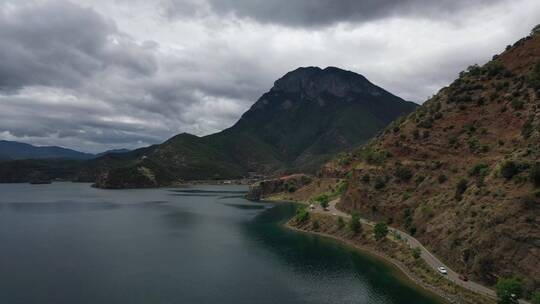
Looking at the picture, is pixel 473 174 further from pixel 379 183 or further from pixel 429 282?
pixel 379 183

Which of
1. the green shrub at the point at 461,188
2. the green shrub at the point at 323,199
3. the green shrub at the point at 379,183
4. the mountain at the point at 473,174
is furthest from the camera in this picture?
the green shrub at the point at 323,199

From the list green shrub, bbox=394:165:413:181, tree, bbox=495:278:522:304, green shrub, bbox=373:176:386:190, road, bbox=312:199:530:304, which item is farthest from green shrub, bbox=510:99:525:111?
tree, bbox=495:278:522:304

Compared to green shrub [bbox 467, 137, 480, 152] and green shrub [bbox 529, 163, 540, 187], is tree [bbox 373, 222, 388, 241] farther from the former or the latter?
green shrub [bbox 529, 163, 540, 187]

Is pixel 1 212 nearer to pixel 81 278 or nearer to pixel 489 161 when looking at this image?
pixel 81 278

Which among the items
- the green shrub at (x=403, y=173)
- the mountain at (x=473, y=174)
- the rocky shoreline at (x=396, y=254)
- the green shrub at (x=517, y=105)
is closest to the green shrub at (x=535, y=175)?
the mountain at (x=473, y=174)

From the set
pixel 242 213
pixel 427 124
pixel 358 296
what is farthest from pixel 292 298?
pixel 242 213

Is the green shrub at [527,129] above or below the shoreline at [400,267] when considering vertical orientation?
above

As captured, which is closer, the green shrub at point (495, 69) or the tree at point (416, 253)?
the tree at point (416, 253)

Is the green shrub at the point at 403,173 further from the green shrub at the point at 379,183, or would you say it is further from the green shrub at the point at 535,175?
the green shrub at the point at 535,175
